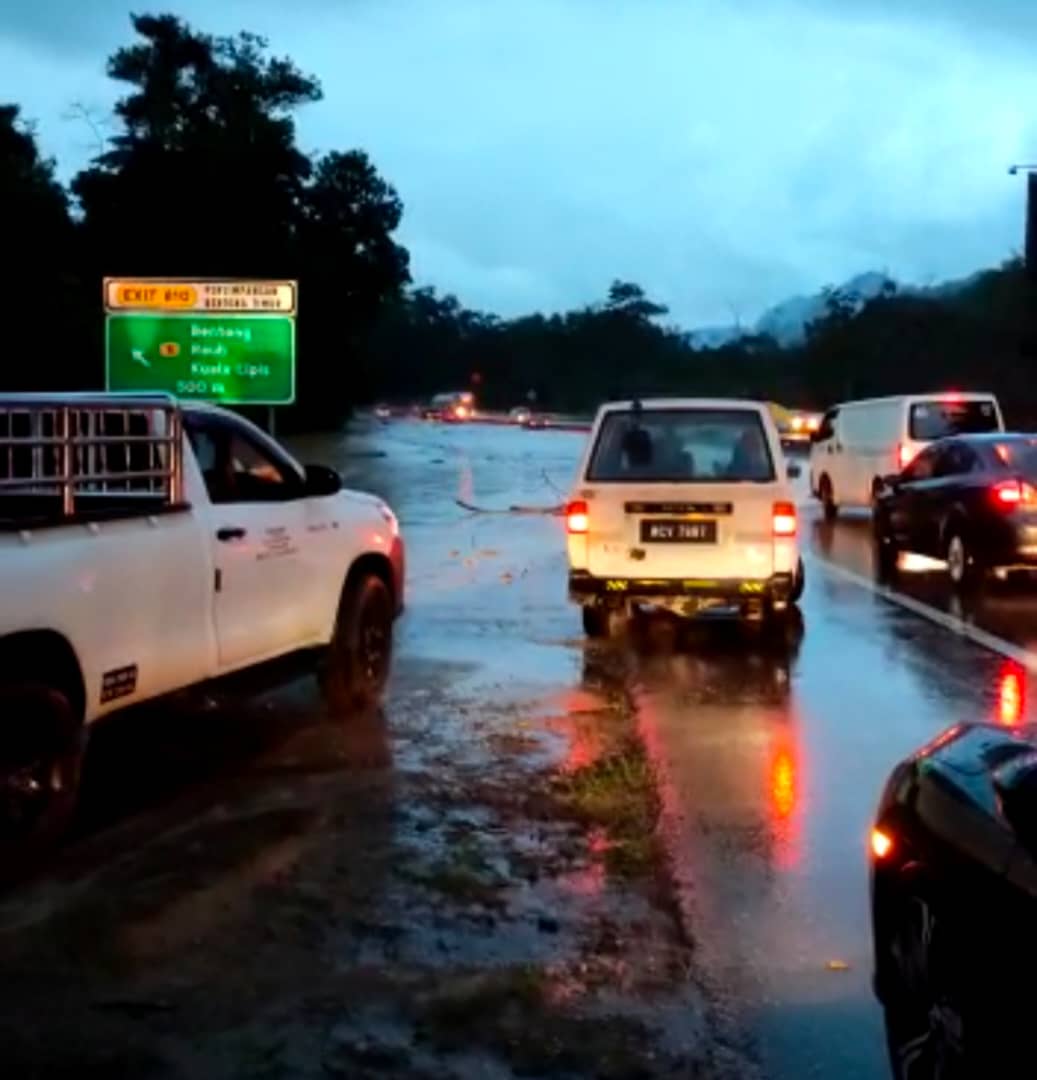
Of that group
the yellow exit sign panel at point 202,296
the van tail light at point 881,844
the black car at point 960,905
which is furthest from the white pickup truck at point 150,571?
the yellow exit sign panel at point 202,296

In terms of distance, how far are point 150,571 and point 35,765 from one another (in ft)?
3.74

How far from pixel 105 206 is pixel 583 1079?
6610 cm

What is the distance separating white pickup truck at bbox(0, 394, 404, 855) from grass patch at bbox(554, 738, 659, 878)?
1.85 m

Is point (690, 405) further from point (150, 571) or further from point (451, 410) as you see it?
point (451, 410)

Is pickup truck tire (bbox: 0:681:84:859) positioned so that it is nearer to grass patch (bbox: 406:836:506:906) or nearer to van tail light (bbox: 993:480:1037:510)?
grass patch (bbox: 406:836:506:906)

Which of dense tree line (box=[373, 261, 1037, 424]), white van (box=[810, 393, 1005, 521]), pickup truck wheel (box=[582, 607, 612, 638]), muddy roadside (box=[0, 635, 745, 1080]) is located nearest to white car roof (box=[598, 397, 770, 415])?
pickup truck wheel (box=[582, 607, 612, 638])

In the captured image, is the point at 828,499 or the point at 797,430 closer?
the point at 828,499

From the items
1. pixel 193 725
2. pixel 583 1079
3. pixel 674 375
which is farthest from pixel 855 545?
pixel 674 375

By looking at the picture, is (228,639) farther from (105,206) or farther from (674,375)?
(674,375)

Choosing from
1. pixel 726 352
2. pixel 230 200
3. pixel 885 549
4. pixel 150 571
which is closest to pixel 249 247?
pixel 230 200

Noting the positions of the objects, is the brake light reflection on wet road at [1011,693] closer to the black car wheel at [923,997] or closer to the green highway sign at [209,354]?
the black car wheel at [923,997]

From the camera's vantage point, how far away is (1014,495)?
57.9 feet

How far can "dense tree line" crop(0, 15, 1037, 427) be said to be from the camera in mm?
48625


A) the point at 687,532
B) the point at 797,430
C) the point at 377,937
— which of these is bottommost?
the point at 377,937
